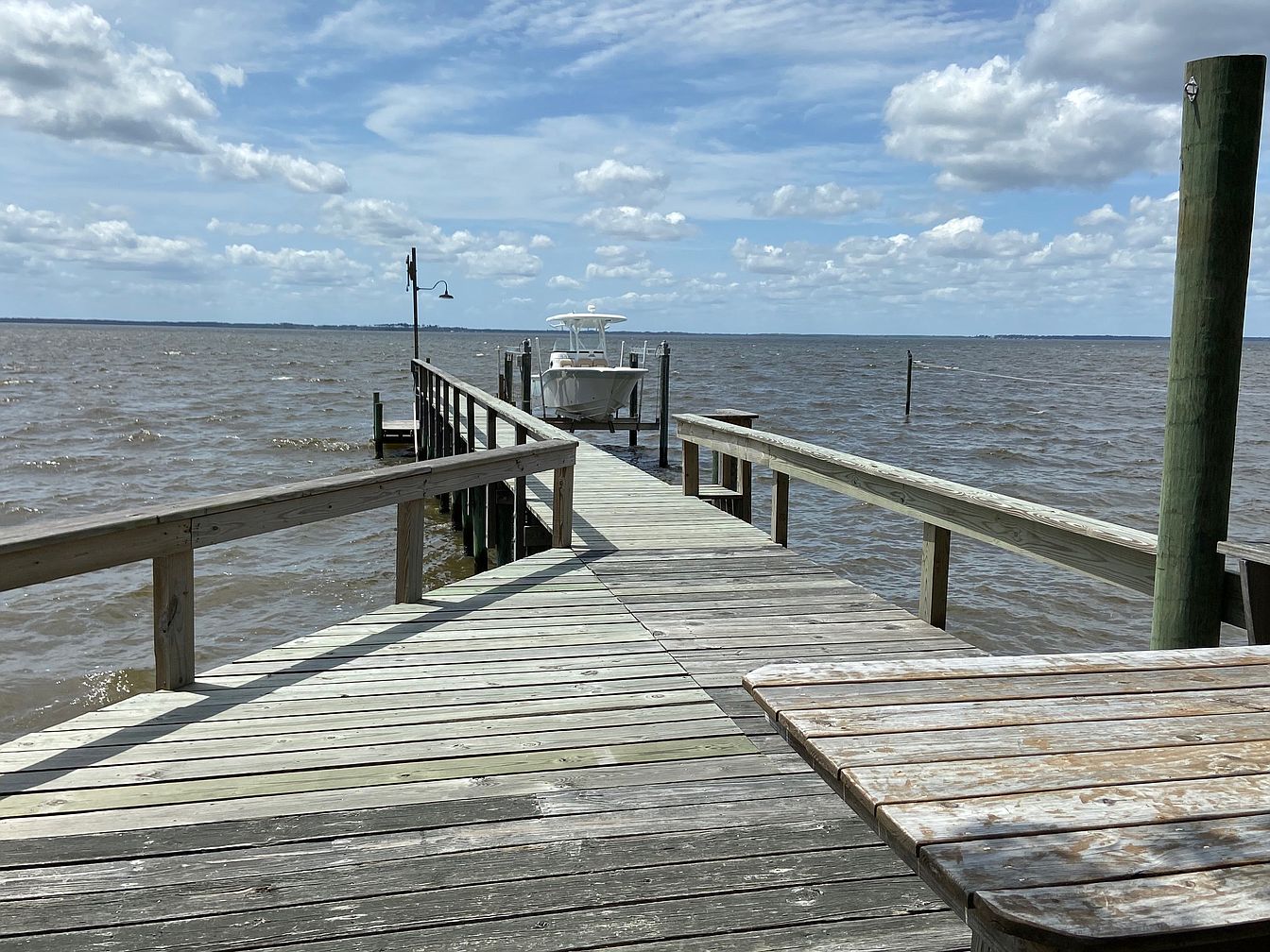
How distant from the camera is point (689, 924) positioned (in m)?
2.33

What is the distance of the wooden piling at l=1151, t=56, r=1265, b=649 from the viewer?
2.50 metres

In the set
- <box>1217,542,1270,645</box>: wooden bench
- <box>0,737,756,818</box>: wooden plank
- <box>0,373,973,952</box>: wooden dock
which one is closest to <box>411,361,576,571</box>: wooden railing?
<box>0,373,973,952</box>: wooden dock

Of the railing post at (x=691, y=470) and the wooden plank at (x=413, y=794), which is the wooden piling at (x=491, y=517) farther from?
the wooden plank at (x=413, y=794)

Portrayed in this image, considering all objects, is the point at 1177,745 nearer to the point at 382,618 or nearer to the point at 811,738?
the point at 811,738

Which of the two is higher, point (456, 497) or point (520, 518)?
point (520, 518)

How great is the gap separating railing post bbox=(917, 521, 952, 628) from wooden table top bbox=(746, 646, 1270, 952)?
2573 mm

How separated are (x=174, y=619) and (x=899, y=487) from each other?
11.0 feet

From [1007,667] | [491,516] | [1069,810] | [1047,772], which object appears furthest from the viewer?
[491,516]

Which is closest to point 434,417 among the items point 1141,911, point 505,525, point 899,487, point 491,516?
point 491,516

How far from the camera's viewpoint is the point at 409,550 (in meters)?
5.15

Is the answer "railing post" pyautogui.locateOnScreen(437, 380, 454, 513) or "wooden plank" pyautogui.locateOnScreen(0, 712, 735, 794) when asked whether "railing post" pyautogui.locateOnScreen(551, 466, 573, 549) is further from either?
"railing post" pyautogui.locateOnScreen(437, 380, 454, 513)

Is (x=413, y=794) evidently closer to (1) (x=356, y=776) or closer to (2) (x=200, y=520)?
(1) (x=356, y=776)

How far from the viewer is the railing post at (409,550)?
5.06 meters

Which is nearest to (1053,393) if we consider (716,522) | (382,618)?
(716,522)
